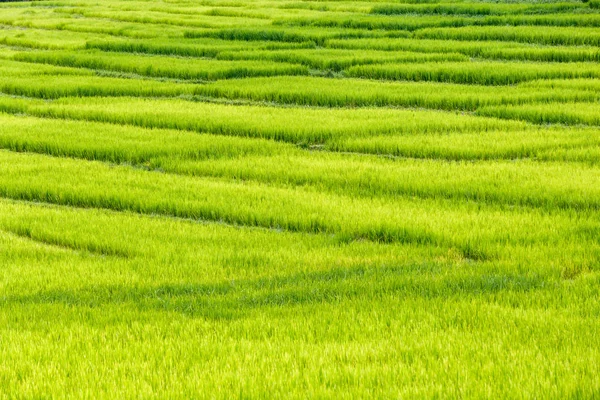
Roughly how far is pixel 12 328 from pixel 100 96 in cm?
1330

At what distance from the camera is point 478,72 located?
61.7 ft

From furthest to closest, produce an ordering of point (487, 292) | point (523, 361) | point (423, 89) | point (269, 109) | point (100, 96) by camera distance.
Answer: point (100, 96)
point (423, 89)
point (269, 109)
point (487, 292)
point (523, 361)

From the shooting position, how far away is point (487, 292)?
6379 millimetres

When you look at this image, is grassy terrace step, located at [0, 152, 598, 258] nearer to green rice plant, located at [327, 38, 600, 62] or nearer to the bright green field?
the bright green field

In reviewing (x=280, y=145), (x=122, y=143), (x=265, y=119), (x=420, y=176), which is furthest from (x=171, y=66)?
(x=420, y=176)

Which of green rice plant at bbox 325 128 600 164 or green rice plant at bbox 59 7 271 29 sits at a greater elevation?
green rice plant at bbox 325 128 600 164

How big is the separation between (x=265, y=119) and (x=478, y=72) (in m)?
6.14

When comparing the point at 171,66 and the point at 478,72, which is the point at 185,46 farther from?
the point at 478,72

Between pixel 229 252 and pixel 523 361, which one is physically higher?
pixel 523 361

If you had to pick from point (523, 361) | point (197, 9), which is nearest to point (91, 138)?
point (523, 361)

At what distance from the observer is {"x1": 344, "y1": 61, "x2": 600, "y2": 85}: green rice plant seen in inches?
732

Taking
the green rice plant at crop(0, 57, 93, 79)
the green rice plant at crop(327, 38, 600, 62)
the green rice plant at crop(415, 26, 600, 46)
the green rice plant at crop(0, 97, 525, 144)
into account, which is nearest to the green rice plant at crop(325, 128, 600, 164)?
the green rice plant at crop(0, 97, 525, 144)

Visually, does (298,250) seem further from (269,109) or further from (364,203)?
(269,109)

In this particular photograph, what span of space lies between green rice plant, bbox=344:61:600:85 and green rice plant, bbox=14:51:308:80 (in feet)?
6.57
